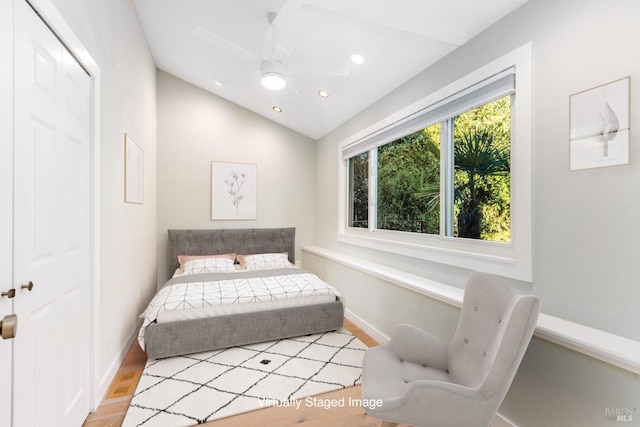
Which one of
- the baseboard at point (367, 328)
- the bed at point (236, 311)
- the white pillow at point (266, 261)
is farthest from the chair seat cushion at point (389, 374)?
the white pillow at point (266, 261)

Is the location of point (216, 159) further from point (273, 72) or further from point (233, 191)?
point (273, 72)

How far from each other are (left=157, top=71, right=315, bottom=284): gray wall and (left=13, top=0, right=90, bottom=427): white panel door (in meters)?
2.49

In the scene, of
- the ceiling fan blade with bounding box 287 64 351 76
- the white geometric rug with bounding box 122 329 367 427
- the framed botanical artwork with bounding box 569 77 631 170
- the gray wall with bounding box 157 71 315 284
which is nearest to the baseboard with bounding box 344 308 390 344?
the white geometric rug with bounding box 122 329 367 427

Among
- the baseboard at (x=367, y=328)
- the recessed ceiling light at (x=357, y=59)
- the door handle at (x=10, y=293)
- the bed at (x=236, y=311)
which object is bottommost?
the baseboard at (x=367, y=328)

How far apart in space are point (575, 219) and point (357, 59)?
2033mm

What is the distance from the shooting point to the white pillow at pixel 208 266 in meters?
3.68

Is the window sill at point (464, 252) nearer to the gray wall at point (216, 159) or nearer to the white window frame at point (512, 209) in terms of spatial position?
the white window frame at point (512, 209)

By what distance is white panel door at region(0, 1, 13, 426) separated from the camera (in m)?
1.03

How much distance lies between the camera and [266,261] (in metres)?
4.07

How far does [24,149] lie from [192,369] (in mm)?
1904

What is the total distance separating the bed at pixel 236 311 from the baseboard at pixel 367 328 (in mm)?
245

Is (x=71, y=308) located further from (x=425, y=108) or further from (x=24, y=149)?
(x=425, y=108)

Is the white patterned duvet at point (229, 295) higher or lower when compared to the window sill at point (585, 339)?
lower

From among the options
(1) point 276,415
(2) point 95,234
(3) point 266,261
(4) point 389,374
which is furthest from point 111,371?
(3) point 266,261
